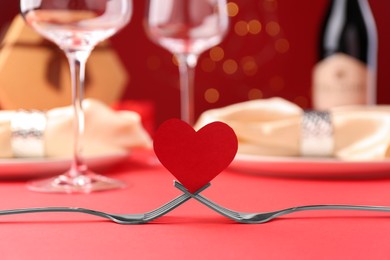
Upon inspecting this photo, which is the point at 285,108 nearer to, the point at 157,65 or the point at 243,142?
the point at 243,142

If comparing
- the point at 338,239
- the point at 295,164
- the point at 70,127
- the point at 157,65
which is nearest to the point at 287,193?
the point at 295,164

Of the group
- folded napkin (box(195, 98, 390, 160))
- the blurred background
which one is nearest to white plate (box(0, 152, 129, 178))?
folded napkin (box(195, 98, 390, 160))

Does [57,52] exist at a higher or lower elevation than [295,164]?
higher

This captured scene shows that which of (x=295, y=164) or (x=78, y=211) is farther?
(x=295, y=164)

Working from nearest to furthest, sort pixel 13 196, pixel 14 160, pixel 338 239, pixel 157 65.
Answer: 1. pixel 338 239
2. pixel 13 196
3. pixel 14 160
4. pixel 157 65

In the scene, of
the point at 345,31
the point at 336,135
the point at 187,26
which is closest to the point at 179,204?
the point at 336,135

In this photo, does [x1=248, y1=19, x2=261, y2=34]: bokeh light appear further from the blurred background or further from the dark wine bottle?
the dark wine bottle

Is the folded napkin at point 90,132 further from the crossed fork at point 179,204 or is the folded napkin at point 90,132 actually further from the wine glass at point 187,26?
Answer: the crossed fork at point 179,204
